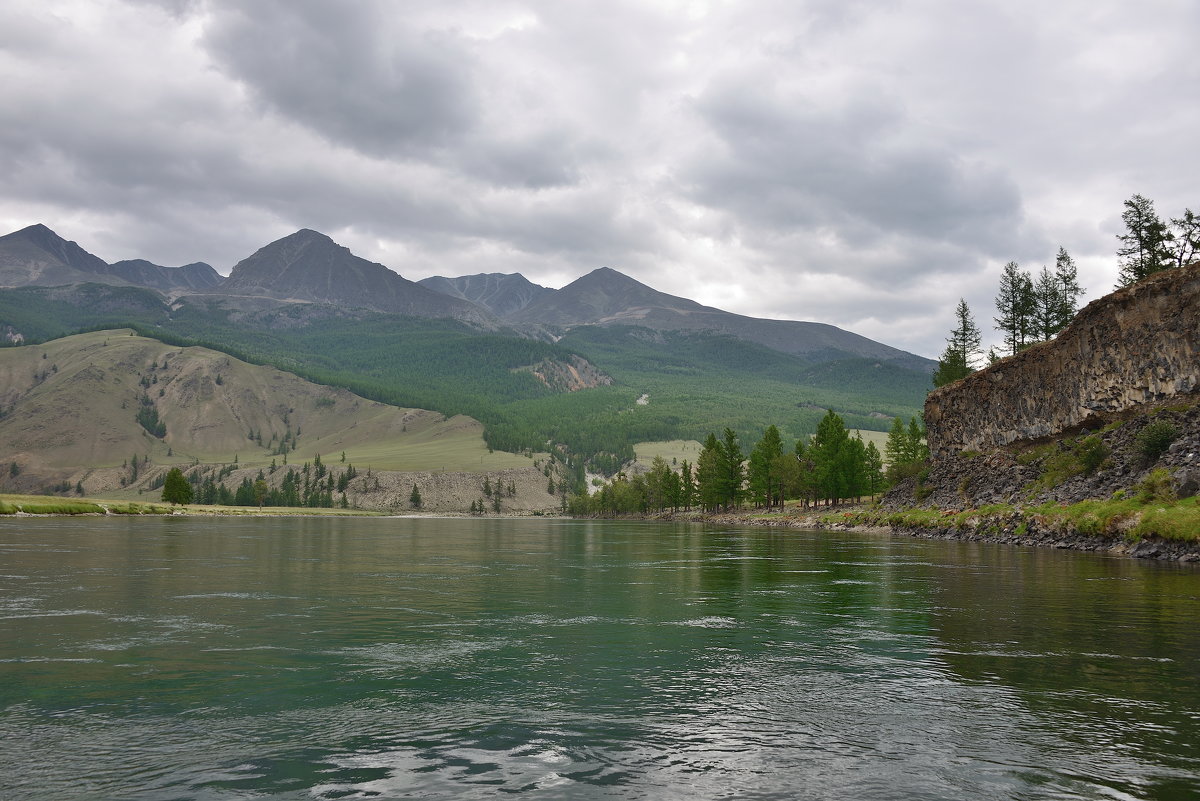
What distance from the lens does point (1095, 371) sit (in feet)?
247

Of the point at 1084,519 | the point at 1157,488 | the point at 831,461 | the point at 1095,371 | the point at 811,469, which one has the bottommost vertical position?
the point at 1084,519

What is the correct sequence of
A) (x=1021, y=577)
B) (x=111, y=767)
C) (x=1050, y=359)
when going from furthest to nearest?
(x=1050, y=359), (x=1021, y=577), (x=111, y=767)

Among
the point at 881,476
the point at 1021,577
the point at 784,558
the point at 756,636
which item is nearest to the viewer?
the point at 756,636

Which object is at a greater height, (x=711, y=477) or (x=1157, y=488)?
(x=1157, y=488)

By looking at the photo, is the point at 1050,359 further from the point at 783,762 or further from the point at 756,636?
the point at 783,762

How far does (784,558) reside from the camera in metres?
56.2

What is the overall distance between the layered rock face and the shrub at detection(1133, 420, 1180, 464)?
19.8ft

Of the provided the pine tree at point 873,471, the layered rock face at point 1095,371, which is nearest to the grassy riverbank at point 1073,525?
the layered rock face at point 1095,371

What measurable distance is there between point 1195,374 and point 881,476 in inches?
3755

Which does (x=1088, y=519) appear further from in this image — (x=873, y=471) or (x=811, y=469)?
(x=873, y=471)

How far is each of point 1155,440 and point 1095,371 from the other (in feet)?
60.2

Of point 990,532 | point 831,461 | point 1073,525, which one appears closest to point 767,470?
point 831,461

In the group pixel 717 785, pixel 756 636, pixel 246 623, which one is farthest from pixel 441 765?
pixel 246 623

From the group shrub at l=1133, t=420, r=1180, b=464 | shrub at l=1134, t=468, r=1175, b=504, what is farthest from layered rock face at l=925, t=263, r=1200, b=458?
shrub at l=1134, t=468, r=1175, b=504
